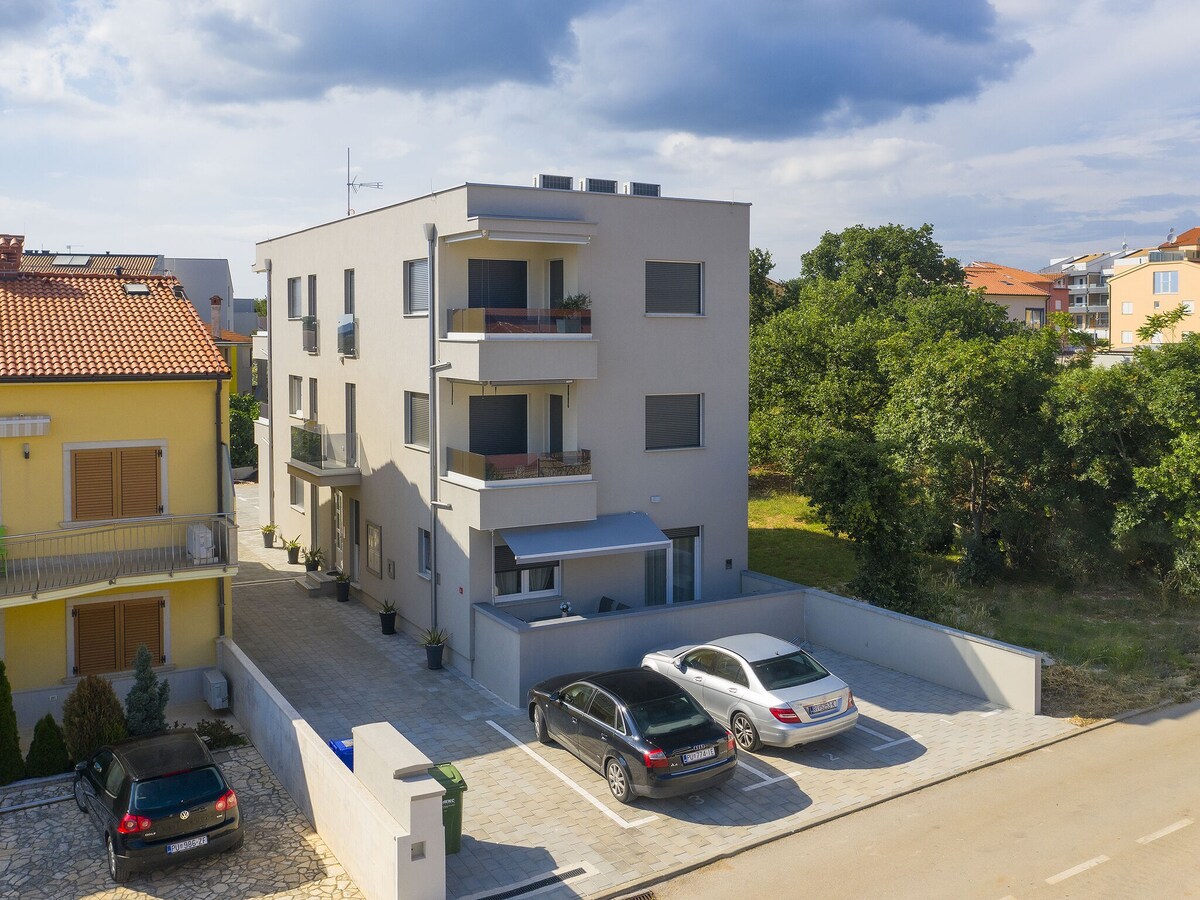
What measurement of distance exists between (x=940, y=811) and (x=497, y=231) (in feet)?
41.3

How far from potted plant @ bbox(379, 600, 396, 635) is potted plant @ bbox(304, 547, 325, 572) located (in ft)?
15.6

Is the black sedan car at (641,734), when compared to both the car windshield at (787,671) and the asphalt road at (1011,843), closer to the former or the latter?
the asphalt road at (1011,843)

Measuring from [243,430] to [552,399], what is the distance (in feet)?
90.0

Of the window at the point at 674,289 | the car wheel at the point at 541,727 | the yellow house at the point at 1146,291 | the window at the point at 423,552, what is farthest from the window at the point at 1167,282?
the car wheel at the point at 541,727

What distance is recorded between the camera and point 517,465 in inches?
787

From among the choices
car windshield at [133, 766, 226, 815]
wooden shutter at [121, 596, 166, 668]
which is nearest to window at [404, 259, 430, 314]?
wooden shutter at [121, 596, 166, 668]

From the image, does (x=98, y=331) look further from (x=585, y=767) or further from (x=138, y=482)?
(x=585, y=767)

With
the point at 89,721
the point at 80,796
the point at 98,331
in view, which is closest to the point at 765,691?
the point at 80,796

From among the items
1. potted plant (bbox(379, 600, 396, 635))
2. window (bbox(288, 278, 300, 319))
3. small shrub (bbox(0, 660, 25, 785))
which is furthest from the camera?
window (bbox(288, 278, 300, 319))

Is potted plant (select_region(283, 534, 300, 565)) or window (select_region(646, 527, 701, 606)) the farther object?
potted plant (select_region(283, 534, 300, 565))

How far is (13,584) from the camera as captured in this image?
1667 cm

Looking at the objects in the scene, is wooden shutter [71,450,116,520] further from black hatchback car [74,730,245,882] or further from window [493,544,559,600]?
window [493,544,559,600]

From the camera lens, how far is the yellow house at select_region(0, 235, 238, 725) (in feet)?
57.2

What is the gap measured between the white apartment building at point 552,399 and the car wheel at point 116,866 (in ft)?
27.4
